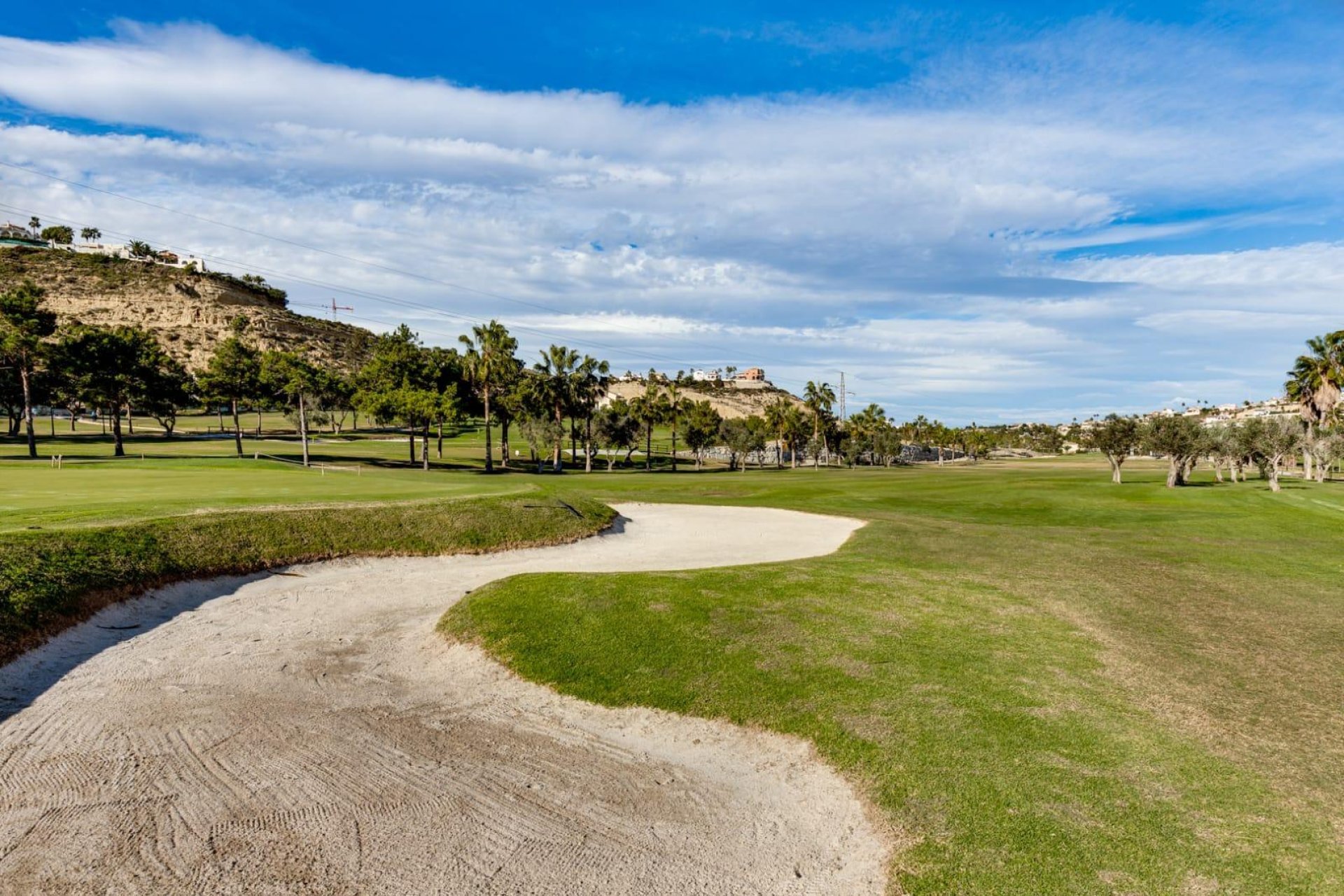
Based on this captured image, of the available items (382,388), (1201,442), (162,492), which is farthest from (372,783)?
(382,388)

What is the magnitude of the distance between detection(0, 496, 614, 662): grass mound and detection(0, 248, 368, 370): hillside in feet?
494

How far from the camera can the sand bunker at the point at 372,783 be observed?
7.16m

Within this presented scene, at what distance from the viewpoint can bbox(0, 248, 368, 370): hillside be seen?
156000mm

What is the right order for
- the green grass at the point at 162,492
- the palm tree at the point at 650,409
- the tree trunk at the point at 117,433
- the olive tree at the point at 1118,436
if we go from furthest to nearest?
the palm tree at the point at 650,409 < the tree trunk at the point at 117,433 < the olive tree at the point at 1118,436 < the green grass at the point at 162,492

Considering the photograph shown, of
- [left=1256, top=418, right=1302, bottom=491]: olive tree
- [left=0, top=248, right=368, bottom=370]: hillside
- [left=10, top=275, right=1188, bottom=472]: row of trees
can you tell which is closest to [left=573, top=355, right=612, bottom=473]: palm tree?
[left=10, top=275, right=1188, bottom=472]: row of trees

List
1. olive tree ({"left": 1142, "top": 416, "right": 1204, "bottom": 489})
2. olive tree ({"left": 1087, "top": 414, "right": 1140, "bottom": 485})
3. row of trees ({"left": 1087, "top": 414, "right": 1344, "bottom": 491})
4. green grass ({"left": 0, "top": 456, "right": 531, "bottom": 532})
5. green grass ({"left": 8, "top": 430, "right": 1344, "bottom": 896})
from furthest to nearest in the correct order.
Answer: olive tree ({"left": 1087, "top": 414, "right": 1140, "bottom": 485}), row of trees ({"left": 1087, "top": 414, "right": 1344, "bottom": 491}), olive tree ({"left": 1142, "top": 416, "right": 1204, "bottom": 489}), green grass ({"left": 0, "top": 456, "right": 531, "bottom": 532}), green grass ({"left": 8, "top": 430, "right": 1344, "bottom": 896})

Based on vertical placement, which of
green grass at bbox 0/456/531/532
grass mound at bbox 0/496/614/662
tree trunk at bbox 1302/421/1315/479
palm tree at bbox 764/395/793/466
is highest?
palm tree at bbox 764/395/793/466

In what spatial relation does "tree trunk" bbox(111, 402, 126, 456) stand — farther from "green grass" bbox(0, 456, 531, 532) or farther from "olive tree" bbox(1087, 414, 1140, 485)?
"olive tree" bbox(1087, 414, 1140, 485)

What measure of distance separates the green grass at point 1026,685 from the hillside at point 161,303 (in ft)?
541

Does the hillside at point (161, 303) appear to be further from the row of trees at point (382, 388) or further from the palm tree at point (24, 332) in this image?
the palm tree at point (24, 332)

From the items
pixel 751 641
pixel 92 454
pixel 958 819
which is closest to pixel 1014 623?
pixel 751 641

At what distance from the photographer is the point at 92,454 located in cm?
6519

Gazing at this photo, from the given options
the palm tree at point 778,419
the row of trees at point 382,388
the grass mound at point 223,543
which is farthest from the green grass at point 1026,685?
the palm tree at point 778,419

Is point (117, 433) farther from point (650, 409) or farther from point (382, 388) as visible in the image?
point (650, 409)
